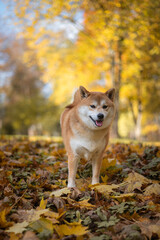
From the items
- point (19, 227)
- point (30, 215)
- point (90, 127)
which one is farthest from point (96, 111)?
point (19, 227)

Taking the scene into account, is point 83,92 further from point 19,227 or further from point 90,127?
point 19,227

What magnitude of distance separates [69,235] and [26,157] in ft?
9.07

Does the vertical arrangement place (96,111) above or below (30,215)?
above

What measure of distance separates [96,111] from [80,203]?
108 centimetres

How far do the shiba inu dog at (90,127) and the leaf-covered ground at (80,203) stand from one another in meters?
0.33

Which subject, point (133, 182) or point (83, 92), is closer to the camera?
point (133, 182)

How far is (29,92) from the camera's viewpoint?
2817 cm

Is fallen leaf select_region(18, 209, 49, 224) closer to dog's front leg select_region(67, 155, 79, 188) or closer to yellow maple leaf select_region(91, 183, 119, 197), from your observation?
yellow maple leaf select_region(91, 183, 119, 197)

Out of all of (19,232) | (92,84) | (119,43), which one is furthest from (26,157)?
(92,84)

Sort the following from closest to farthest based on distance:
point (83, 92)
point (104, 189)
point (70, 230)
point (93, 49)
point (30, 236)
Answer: point (30, 236) → point (70, 230) → point (104, 189) → point (83, 92) → point (93, 49)

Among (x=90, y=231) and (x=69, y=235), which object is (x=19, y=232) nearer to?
(x=69, y=235)

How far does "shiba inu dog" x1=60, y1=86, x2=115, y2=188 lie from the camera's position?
3.03 meters

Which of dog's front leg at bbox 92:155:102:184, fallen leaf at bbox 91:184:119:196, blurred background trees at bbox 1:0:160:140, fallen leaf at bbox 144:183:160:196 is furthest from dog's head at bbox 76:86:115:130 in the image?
blurred background trees at bbox 1:0:160:140

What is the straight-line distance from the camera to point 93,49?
38.6ft
